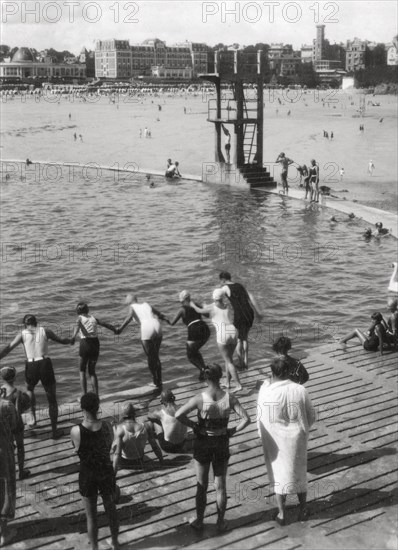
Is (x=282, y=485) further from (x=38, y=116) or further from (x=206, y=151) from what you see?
(x=38, y=116)

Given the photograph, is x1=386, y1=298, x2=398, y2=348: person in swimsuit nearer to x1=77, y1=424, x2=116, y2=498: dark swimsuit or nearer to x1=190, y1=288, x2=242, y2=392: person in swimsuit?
x1=190, y1=288, x2=242, y2=392: person in swimsuit

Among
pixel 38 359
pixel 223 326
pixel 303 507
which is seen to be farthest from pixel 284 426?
pixel 223 326

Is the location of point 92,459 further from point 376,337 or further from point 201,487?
point 376,337

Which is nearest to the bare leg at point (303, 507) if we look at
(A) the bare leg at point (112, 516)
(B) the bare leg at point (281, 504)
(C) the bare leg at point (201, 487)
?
(B) the bare leg at point (281, 504)

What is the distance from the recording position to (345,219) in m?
29.2

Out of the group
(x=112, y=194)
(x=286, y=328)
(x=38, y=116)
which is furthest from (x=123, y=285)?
(x=38, y=116)

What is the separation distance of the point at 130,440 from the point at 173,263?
613 inches

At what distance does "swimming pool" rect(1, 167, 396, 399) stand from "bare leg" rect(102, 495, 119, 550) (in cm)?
652

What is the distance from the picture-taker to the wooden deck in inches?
283

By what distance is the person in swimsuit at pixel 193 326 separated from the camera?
11.2 meters

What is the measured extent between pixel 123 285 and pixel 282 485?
47.0 feet

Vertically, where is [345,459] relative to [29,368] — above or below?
below

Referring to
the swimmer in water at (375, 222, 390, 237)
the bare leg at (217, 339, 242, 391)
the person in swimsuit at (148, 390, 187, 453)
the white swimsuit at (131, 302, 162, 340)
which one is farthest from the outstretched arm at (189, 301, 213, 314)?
the swimmer in water at (375, 222, 390, 237)

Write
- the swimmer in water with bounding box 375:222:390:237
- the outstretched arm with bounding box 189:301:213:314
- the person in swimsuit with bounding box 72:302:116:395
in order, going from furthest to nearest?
the swimmer in water with bounding box 375:222:390:237, the outstretched arm with bounding box 189:301:213:314, the person in swimsuit with bounding box 72:302:116:395
